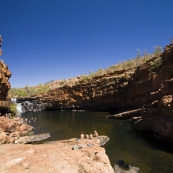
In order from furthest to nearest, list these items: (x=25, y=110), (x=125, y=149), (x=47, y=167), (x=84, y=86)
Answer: (x=25, y=110), (x=84, y=86), (x=125, y=149), (x=47, y=167)

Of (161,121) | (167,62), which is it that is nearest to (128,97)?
(167,62)

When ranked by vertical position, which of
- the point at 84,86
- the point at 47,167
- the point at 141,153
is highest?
the point at 84,86

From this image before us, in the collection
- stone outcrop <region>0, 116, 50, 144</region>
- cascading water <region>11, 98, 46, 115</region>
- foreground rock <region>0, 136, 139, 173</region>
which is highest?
cascading water <region>11, 98, 46, 115</region>

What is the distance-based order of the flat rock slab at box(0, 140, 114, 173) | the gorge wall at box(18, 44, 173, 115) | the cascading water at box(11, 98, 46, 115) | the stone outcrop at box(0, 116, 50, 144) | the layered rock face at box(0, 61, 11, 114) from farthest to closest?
the cascading water at box(11, 98, 46, 115) → the layered rock face at box(0, 61, 11, 114) → the gorge wall at box(18, 44, 173, 115) → the stone outcrop at box(0, 116, 50, 144) → the flat rock slab at box(0, 140, 114, 173)

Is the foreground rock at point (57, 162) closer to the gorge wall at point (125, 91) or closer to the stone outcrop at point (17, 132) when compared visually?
the stone outcrop at point (17, 132)

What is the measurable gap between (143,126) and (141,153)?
11832mm

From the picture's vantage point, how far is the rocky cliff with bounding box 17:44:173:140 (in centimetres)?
2914

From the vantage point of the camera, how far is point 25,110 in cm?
8375

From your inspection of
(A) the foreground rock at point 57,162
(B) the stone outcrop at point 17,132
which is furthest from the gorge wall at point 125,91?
(B) the stone outcrop at point 17,132

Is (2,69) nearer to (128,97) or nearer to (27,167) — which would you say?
(27,167)

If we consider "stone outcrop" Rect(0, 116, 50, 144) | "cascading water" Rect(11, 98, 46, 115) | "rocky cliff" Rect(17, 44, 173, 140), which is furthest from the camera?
"cascading water" Rect(11, 98, 46, 115)

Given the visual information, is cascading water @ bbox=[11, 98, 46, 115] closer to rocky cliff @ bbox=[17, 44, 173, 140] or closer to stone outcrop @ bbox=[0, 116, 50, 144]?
rocky cliff @ bbox=[17, 44, 173, 140]

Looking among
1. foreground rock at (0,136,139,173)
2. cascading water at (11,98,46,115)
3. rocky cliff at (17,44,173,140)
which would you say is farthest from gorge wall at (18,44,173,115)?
foreground rock at (0,136,139,173)

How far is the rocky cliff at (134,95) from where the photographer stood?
1147 inches
